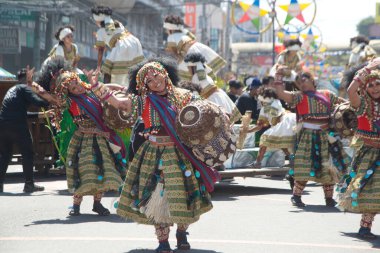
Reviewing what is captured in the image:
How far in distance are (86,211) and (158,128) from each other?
3.20 meters

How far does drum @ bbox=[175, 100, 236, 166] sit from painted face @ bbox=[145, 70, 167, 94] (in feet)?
1.20

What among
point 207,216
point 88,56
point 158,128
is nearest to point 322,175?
point 207,216

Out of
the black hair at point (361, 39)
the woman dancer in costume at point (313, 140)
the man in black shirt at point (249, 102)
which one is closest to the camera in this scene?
the woman dancer in costume at point (313, 140)

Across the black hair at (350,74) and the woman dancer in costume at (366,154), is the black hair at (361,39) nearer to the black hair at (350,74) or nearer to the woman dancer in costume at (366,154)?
the black hair at (350,74)

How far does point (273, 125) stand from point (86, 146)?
4416 millimetres

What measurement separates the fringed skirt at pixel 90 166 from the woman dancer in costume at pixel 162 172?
7.70 ft

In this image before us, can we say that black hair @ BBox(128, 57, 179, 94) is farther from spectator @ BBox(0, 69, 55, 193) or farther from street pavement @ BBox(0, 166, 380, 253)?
spectator @ BBox(0, 69, 55, 193)

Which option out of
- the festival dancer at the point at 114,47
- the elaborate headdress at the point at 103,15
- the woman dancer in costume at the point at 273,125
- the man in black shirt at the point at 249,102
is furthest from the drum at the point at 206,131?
the man in black shirt at the point at 249,102

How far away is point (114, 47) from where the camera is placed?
1424 centimetres

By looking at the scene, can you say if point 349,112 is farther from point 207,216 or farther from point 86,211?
point 86,211

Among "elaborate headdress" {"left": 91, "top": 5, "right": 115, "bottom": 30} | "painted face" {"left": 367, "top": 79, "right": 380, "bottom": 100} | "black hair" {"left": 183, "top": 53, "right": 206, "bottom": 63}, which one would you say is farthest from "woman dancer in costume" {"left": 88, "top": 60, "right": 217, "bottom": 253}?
"elaborate headdress" {"left": 91, "top": 5, "right": 115, "bottom": 30}

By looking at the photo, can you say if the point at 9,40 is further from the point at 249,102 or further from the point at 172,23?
the point at 172,23

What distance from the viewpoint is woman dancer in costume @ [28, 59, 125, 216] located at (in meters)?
10.4

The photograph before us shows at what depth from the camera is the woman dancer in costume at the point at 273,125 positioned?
45.2 feet
